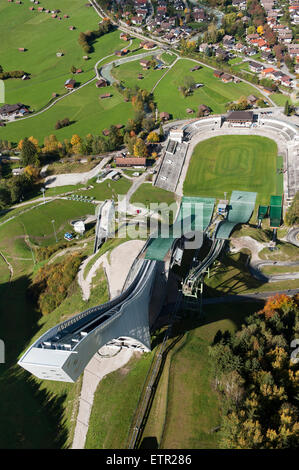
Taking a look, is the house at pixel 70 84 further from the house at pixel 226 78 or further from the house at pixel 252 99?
the house at pixel 252 99

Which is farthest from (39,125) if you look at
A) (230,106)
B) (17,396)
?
(17,396)

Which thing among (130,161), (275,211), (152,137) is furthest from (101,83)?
(275,211)

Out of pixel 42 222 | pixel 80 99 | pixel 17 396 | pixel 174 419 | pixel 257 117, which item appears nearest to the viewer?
pixel 174 419

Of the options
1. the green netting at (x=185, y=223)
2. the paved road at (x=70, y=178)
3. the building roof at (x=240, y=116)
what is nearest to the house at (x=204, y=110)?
the building roof at (x=240, y=116)

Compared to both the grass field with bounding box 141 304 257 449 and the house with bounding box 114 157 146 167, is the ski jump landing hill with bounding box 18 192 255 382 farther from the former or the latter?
the house with bounding box 114 157 146 167

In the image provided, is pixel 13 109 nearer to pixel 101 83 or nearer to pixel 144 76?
pixel 101 83

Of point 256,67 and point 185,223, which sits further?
point 256,67
